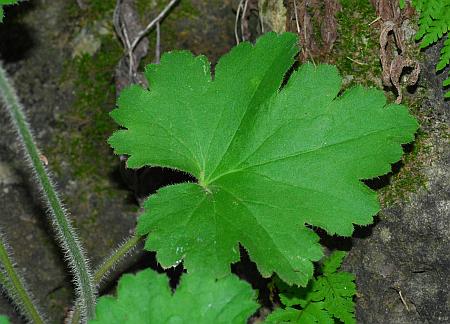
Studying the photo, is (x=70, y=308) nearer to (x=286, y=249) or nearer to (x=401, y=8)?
(x=286, y=249)

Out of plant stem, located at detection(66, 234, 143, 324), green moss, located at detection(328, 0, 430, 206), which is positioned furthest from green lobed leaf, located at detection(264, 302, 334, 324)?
plant stem, located at detection(66, 234, 143, 324)

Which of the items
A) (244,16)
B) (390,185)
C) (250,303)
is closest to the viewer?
(250,303)

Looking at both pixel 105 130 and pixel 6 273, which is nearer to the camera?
pixel 6 273

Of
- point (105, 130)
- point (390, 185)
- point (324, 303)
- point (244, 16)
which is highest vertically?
point (244, 16)

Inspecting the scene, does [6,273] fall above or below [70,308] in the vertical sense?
above

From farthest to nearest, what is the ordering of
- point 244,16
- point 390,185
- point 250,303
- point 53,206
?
1. point 244,16
2. point 390,185
3. point 53,206
4. point 250,303

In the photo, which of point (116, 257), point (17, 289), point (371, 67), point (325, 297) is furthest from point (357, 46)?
point (17, 289)

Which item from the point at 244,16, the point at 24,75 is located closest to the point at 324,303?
the point at 244,16
